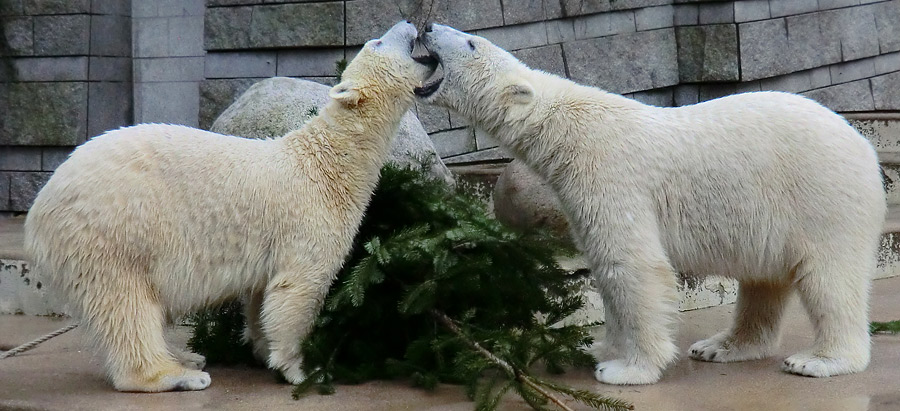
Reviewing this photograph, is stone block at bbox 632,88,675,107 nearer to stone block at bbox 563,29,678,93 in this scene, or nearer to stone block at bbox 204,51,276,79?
stone block at bbox 563,29,678,93

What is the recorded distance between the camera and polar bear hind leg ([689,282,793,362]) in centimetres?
427

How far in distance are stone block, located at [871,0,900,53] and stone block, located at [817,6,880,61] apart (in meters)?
0.06

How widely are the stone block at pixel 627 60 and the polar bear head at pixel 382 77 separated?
3712 millimetres

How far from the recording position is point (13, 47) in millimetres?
7602

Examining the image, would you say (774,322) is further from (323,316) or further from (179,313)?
(179,313)

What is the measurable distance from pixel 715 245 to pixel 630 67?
13.3 ft

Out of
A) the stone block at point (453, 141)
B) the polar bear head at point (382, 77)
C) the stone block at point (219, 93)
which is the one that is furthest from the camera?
the stone block at point (453, 141)

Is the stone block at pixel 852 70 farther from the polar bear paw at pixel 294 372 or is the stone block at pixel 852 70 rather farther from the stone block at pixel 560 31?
the polar bear paw at pixel 294 372

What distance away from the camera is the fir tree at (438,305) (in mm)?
3811

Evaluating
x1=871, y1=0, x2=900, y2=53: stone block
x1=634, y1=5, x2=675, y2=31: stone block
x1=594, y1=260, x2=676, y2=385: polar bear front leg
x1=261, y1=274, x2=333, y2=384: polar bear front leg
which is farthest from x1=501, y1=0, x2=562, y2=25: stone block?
x1=261, y1=274, x2=333, y2=384: polar bear front leg

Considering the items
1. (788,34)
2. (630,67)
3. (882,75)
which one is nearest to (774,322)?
(630,67)

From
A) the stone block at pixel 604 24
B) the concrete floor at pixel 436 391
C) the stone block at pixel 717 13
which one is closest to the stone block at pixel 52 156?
the concrete floor at pixel 436 391

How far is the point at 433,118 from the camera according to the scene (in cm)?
716

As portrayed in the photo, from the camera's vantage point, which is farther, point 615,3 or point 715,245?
point 615,3
